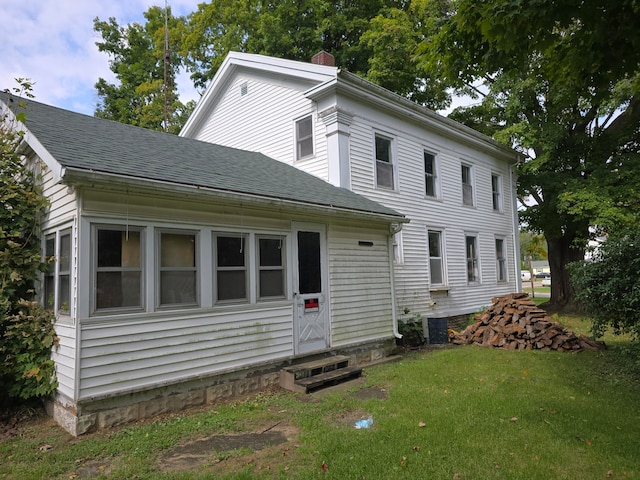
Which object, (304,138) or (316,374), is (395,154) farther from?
(316,374)

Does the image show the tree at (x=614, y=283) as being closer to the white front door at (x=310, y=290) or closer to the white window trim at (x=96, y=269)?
the white front door at (x=310, y=290)

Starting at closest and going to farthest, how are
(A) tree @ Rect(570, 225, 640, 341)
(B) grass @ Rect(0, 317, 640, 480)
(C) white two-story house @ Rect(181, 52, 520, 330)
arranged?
1. (B) grass @ Rect(0, 317, 640, 480)
2. (A) tree @ Rect(570, 225, 640, 341)
3. (C) white two-story house @ Rect(181, 52, 520, 330)

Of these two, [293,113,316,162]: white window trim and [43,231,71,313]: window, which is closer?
[43,231,71,313]: window

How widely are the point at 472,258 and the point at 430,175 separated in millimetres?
3709

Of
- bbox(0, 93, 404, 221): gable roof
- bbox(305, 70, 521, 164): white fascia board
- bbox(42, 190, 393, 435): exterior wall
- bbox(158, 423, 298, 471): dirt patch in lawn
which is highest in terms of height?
bbox(305, 70, 521, 164): white fascia board

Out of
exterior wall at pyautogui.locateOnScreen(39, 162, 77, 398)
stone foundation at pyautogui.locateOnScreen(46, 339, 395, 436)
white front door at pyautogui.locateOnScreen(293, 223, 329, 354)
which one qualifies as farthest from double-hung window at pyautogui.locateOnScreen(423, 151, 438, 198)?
exterior wall at pyautogui.locateOnScreen(39, 162, 77, 398)

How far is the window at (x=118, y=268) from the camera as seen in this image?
17.4 ft

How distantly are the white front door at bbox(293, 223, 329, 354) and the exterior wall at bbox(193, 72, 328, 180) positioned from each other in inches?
120

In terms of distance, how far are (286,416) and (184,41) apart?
86.4ft

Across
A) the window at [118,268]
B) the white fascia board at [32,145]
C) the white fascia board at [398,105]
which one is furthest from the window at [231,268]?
the white fascia board at [398,105]

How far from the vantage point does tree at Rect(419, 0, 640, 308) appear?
4.46 metres

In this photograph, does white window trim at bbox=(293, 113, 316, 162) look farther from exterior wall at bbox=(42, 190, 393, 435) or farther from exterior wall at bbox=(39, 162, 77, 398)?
exterior wall at bbox=(39, 162, 77, 398)

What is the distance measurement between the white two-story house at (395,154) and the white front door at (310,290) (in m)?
1.06

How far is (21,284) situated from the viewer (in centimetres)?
608
